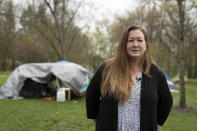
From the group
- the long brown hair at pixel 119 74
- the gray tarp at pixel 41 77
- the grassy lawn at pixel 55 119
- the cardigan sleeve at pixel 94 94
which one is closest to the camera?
the long brown hair at pixel 119 74

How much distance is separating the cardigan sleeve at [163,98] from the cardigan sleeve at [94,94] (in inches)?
24.8

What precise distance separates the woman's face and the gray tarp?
27.9 feet

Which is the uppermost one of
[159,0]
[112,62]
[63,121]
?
[159,0]

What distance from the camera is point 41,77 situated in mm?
10195

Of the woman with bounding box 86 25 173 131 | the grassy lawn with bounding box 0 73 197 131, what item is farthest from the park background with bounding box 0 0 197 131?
the woman with bounding box 86 25 173 131

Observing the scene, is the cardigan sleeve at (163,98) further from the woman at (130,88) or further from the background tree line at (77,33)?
the background tree line at (77,33)

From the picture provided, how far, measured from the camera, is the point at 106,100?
1.80 metres

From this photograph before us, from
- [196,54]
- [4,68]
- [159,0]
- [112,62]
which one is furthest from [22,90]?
[196,54]

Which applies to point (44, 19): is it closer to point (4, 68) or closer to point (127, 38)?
point (4, 68)

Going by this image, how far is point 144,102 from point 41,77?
361 inches

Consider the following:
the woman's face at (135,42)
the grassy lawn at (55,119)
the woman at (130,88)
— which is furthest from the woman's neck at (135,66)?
the grassy lawn at (55,119)

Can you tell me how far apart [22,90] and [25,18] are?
278 inches

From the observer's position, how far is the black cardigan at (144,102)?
5.82 feet

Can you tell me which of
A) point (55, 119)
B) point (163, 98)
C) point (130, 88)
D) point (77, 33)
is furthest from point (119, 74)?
point (77, 33)
